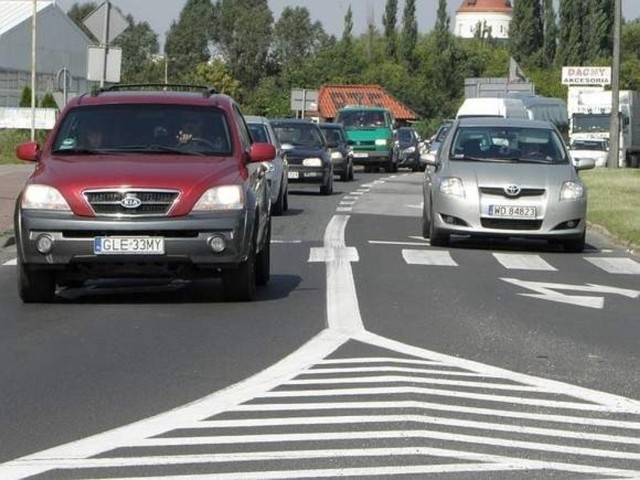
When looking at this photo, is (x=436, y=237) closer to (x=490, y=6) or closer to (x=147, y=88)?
(x=147, y=88)

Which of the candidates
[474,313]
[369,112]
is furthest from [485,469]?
[369,112]

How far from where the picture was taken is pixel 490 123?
70.8 ft

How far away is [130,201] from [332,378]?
3.82m

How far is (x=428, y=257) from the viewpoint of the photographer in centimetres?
1869

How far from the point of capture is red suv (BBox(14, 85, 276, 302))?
42.0 feet

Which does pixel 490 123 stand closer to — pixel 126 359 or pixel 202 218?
pixel 202 218

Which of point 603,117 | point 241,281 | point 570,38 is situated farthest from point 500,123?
point 570,38

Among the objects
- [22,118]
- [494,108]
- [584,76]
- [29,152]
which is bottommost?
[22,118]

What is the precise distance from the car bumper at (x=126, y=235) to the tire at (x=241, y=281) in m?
0.28

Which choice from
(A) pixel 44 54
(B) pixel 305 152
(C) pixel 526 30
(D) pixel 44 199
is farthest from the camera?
(C) pixel 526 30

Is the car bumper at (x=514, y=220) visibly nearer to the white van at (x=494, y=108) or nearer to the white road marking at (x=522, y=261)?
the white road marking at (x=522, y=261)

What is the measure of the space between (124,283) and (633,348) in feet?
18.6

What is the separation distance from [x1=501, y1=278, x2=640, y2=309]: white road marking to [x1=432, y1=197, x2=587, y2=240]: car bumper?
3.57m

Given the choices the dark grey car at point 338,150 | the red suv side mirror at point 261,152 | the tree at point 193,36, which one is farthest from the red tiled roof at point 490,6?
the red suv side mirror at point 261,152
